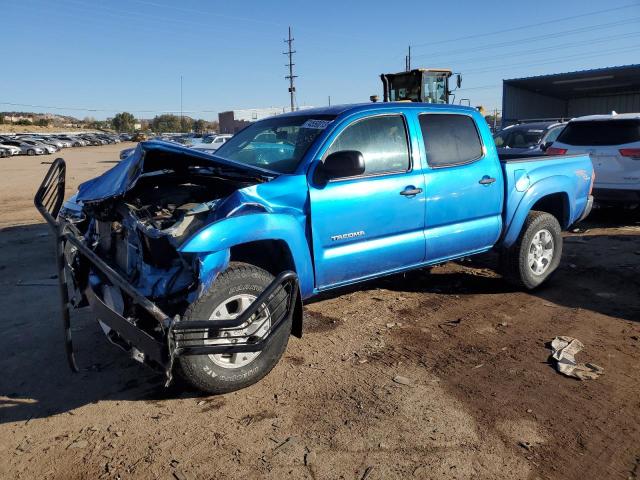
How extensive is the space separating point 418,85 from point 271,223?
1197 cm

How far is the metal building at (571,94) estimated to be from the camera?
23.3m

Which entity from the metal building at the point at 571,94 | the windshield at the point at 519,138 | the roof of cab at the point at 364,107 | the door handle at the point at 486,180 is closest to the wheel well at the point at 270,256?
the roof of cab at the point at 364,107

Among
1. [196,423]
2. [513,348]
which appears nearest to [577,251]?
[513,348]

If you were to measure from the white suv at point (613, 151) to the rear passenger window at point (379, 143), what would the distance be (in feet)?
18.9

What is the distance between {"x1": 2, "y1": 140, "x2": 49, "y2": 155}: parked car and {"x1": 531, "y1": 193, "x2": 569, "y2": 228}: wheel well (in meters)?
48.8

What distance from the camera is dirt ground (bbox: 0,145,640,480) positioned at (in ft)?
9.32

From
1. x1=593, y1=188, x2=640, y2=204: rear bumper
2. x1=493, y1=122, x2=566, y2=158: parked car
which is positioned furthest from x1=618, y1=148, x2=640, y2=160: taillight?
x1=493, y1=122, x2=566, y2=158: parked car

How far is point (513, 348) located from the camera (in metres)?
4.24

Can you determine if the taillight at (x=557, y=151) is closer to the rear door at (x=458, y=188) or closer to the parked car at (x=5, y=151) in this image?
the rear door at (x=458, y=188)

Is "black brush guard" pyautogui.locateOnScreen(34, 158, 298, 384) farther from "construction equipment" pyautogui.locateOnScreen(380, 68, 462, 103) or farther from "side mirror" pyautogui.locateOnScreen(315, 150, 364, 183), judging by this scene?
"construction equipment" pyautogui.locateOnScreen(380, 68, 462, 103)

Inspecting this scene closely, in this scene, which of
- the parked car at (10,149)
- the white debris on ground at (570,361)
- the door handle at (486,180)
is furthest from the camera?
the parked car at (10,149)

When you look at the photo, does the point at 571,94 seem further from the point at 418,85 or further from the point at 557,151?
the point at 557,151

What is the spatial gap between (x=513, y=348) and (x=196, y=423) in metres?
2.52

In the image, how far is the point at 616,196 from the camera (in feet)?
28.4
